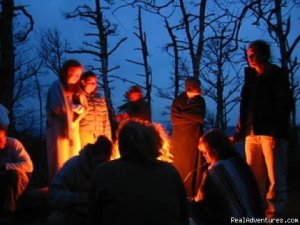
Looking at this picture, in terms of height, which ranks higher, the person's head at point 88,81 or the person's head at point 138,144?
the person's head at point 88,81

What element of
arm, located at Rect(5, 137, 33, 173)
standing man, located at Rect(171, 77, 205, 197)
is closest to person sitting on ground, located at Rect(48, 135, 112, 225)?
arm, located at Rect(5, 137, 33, 173)

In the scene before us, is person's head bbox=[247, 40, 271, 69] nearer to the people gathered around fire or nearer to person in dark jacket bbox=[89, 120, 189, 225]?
the people gathered around fire

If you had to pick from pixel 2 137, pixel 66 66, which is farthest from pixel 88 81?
pixel 2 137

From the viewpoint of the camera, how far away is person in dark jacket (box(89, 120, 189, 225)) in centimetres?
251

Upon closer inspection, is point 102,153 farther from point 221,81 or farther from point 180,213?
point 221,81

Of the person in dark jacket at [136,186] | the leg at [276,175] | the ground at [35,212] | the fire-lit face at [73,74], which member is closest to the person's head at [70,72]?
the fire-lit face at [73,74]

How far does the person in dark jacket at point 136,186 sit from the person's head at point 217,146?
1007 millimetres

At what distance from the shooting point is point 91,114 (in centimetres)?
589

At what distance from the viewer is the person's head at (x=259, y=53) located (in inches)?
190

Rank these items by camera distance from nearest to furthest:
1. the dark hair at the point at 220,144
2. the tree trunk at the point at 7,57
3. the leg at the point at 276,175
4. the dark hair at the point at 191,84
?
the dark hair at the point at 220,144, the leg at the point at 276,175, the dark hair at the point at 191,84, the tree trunk at the point at 7,57

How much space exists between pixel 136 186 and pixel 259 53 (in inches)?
108

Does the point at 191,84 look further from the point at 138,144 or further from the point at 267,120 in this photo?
the point at 138,144

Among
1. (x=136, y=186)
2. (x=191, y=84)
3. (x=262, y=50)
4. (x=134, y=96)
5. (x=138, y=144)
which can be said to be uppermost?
(x=262, y=50)

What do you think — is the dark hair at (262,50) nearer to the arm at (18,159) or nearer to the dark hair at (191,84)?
the dark hair at (191,84)
